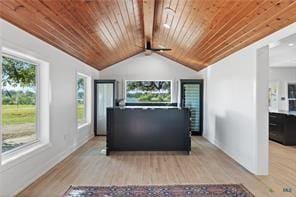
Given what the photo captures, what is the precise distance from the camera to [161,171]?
15.1 feet

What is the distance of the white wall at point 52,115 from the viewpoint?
3.34 m

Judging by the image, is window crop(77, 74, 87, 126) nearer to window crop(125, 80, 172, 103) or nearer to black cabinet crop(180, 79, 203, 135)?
window crop(125, 80, 172, 103)

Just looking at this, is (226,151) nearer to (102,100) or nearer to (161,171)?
(161,171)

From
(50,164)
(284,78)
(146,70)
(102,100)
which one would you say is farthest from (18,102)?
(284,78)

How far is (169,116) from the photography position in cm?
607

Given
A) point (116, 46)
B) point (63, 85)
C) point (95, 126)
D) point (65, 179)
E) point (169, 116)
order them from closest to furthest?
point (65, 179) < point (63, 85) < point (169, 116) < point (116, 46) < point (95, 126)

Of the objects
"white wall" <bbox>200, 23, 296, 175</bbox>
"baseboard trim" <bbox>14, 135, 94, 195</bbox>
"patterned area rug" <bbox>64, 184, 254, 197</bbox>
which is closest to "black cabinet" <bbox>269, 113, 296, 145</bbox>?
"white wall" <bbox>200, 23, 296, 175</bbox>

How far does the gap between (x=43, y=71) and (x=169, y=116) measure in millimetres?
2830

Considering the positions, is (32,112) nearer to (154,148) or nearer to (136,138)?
(136,138)

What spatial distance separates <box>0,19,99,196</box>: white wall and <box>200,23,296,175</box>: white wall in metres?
3.43

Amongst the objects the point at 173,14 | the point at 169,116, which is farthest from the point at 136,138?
the point at 173,14

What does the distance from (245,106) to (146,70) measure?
4996 millimetres

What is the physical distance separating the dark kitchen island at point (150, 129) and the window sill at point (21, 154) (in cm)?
176

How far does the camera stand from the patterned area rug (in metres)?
3.50
